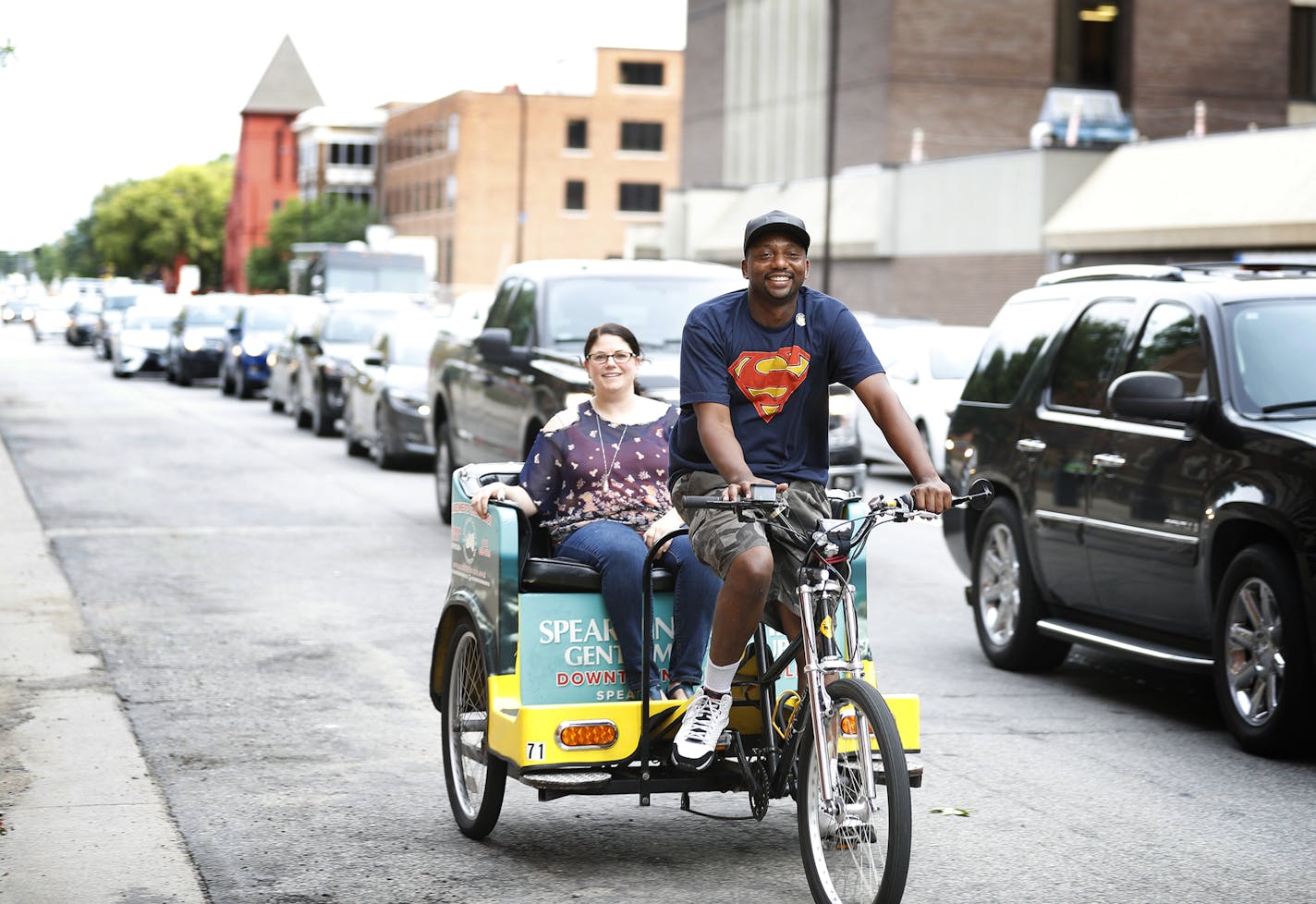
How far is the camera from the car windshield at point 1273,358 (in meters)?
8.37

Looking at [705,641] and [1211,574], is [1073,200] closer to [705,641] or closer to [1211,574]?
[1211,574]

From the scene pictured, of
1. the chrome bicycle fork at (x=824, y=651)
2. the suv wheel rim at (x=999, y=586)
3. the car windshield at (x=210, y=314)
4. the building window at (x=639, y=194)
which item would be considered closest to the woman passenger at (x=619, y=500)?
the chrome bicycle fork at (x=824, y=651)

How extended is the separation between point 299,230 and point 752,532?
333 feet

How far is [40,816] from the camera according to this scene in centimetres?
677

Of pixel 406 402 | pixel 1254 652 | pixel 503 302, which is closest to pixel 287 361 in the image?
pixel 406 402

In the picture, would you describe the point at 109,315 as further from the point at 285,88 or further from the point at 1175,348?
the point at 285,88

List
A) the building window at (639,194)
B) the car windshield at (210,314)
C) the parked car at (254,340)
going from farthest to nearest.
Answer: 1. the building window at (639,194)
2. the car windshield at (210,314)
3. the parked car at (254,340)

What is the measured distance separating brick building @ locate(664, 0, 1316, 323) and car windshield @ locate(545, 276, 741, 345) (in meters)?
31.3

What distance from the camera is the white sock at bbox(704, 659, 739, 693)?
228 inches

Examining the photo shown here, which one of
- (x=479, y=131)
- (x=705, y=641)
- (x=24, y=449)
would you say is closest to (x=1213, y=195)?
(x=24, y=449)

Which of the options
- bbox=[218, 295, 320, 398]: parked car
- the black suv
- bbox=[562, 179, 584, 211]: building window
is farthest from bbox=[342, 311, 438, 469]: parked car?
bbox=[562, 179, 584, 211]: building window

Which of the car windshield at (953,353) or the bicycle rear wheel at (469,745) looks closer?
the bicycle rear wheel at (469,745)

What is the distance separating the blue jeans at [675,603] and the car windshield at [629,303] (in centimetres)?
812

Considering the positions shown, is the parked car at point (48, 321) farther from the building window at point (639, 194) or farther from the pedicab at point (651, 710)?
the pedicab at point (651, 710)
